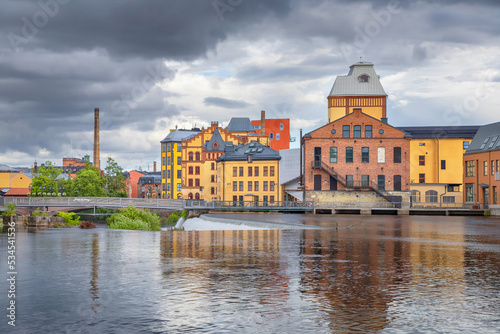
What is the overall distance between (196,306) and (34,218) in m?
37.6

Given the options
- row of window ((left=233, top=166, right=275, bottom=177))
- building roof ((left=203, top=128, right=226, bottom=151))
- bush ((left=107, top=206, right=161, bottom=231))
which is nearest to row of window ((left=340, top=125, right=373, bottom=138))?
row of window ((left=233, top=166, right=275, bottom=177))

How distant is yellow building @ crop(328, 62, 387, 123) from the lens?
9138 centimetres

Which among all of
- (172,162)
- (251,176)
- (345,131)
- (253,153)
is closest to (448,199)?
(345,131)

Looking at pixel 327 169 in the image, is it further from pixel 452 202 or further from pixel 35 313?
pixel 35 313

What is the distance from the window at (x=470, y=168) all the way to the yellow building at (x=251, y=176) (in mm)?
26554

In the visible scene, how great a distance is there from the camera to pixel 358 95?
300 feet

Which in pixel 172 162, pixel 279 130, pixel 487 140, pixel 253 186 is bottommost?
pixel 253 186

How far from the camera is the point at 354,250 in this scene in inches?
971

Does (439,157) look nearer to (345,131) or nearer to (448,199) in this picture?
(448,199)

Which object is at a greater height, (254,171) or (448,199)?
(254,171)

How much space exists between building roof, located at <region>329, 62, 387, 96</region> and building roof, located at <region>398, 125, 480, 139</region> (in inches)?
333

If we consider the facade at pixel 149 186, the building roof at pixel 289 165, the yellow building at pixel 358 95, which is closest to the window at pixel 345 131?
the building roof at pixel 289 165

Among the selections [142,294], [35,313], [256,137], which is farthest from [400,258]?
[256,137]

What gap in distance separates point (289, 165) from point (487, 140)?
27888 millimetres
